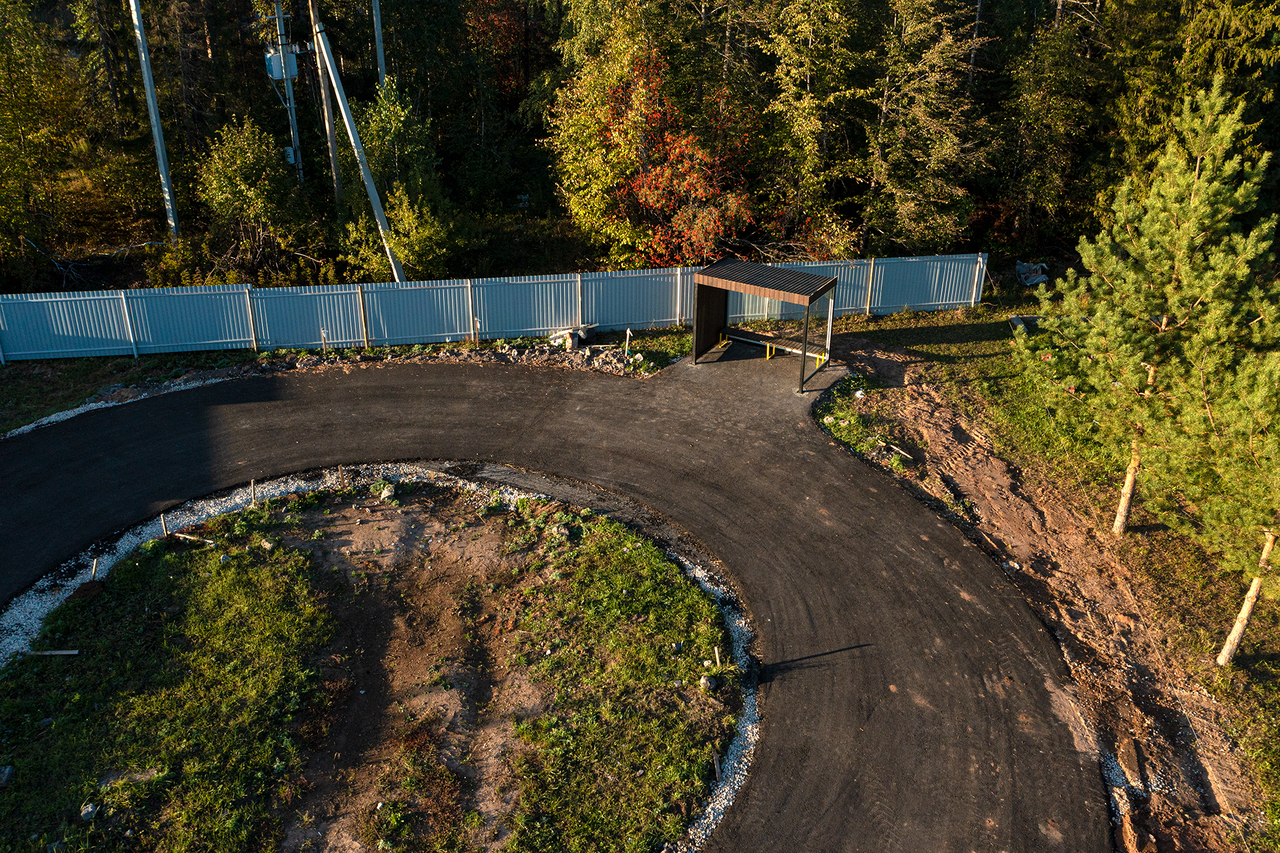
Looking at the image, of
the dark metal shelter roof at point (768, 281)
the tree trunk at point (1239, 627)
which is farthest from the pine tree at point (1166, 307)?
the dark metal shelter roof at point (768, 281)

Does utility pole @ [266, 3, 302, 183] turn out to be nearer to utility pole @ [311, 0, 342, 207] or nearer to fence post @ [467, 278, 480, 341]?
utility pole @ [311, 0, 342, 207]

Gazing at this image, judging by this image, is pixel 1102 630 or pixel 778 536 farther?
pixel 778 536

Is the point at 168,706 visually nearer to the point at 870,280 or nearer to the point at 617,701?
the point at 617,701

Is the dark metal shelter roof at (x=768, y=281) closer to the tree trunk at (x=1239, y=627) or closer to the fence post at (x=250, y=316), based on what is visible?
the tree trunk at (x=1239, y=627)

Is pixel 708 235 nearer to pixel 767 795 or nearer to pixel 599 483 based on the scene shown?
pixel 599 483

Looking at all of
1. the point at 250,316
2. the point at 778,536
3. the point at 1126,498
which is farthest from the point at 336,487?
the point at 1126,498
